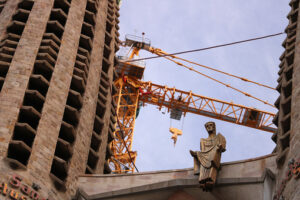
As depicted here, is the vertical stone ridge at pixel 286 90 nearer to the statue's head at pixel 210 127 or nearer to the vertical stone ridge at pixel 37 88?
the statue's head at pixel 210 127

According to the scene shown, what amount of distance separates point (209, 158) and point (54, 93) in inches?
339

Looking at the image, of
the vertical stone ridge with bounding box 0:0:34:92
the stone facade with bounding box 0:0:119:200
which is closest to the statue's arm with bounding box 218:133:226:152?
the stone facade with bounding box 0:0:119:200

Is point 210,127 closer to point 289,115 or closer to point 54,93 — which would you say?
point 289,115

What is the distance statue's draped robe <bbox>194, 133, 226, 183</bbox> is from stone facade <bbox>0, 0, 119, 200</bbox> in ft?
17.8

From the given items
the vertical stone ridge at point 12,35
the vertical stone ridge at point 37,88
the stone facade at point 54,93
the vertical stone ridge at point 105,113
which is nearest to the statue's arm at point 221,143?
the stone facade at point 54,93

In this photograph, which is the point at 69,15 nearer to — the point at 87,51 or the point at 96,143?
the point at 87,51

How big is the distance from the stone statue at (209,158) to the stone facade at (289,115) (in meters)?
2.30

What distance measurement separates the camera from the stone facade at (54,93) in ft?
129

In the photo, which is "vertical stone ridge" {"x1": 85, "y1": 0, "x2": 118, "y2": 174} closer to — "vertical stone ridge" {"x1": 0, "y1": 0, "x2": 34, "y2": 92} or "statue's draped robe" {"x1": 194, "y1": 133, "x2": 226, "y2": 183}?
"vertical stone ridge" {"x1": 0, "y1": 0, "x2": 34, "y2": 92}

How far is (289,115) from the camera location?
4016 centimetres

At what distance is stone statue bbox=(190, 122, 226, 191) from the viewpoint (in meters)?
38.4

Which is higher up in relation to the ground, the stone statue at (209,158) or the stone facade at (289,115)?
the stone facade at (289,115)

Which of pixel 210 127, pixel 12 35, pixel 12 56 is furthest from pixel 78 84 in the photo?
pixel 210 127

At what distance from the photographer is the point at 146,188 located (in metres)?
39.9
